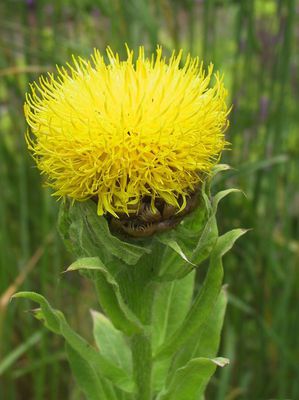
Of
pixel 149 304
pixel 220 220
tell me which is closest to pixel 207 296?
pixel 149 304

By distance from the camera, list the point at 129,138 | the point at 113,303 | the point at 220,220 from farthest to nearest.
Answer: the point at 220,220
the point at 113,303
the point at 129,138

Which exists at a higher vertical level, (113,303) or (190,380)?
(113,303)

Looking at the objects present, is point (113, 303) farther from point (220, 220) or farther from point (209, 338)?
point (220, 220)

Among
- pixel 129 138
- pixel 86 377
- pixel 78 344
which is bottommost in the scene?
pixel 86 377

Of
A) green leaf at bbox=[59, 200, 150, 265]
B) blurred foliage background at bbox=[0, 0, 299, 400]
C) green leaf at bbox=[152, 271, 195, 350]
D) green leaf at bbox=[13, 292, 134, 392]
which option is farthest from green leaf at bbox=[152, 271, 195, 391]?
blurred foliage background at bbox=[0, 0, 299, 400]

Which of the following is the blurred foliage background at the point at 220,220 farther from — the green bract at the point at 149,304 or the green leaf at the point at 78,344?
the green leaf at the point at 78,344

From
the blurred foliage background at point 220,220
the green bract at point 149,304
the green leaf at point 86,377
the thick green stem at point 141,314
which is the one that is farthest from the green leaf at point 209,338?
the blurred foliage background at point 220,220

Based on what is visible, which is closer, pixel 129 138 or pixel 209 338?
pixel 129 138
